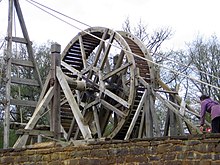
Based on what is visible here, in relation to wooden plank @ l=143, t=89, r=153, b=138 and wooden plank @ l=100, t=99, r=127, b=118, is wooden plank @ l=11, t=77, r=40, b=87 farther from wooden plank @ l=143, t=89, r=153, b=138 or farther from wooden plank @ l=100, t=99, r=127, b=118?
wooden plank @ l=143, t=89, r=153, b=138

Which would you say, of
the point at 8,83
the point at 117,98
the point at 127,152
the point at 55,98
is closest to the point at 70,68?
the point at 117,98

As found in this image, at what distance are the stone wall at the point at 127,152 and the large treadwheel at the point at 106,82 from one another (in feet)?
13.2

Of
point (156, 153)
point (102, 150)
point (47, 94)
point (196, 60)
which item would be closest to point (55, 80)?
point (47, 94)

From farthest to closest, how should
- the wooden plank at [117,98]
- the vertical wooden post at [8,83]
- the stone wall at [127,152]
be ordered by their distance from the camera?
the wooden plank at [117,98]
the vertical wooden post at [8,83]
the stone wall at [127,152]

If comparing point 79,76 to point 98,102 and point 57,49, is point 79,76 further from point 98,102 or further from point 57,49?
point 57,49

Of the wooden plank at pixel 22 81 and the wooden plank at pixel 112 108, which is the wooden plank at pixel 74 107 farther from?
the wooden plank at pixel 112 108

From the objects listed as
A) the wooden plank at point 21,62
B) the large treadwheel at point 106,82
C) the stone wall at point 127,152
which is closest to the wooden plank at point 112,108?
the large treadwheel at point 106,82

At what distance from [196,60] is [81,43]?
11.7m

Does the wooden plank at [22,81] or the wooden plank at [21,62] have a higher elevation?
the wooden plank at [21,62]

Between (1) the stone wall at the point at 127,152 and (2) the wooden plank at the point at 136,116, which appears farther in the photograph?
(2) the wooden plank at the point at 136,116

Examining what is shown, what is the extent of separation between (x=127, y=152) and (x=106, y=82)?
21.0 ft

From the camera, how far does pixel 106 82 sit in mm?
13828

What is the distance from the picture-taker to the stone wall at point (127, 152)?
264 inches

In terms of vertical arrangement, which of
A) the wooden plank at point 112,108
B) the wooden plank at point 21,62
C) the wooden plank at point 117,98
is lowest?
the wooden plank at point 112,108
